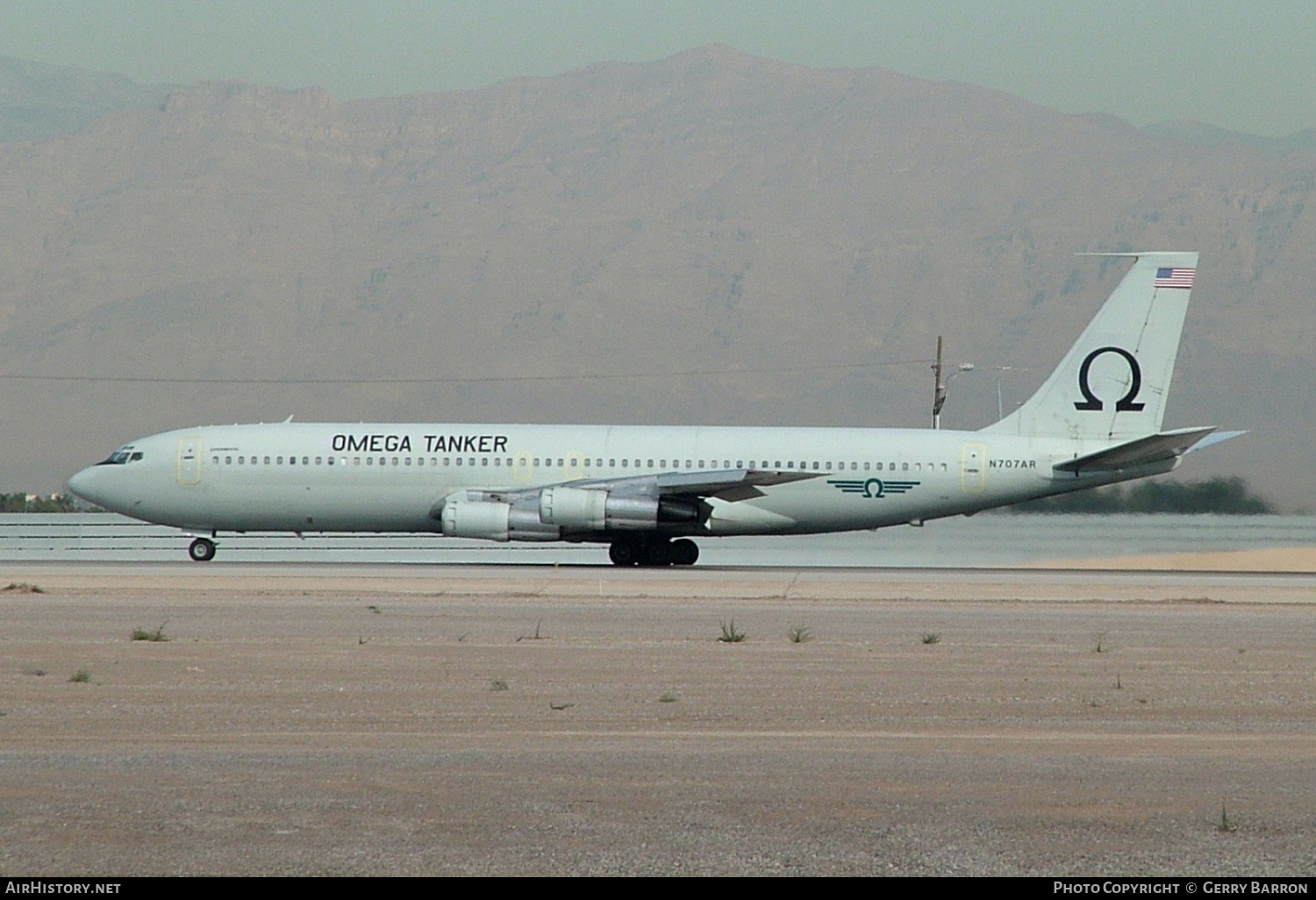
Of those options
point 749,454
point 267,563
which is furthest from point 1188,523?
point 267,563

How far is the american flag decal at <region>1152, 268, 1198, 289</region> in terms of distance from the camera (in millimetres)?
42812

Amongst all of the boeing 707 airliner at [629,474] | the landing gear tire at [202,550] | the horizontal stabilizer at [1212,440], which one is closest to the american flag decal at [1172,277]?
the boeing 707 airliner at [629,474]

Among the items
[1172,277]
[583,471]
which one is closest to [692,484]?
[583,471]

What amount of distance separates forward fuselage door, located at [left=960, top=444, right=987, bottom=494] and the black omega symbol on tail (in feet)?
9.82

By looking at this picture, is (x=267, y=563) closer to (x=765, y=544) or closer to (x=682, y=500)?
(x=682, y=500)

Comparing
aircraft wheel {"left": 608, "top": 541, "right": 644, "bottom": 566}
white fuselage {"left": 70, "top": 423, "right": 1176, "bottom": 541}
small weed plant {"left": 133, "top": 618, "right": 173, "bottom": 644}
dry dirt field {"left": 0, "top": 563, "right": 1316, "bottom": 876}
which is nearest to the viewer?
dry dirt field {"left": 0, "top": 563, "right": 1316, "bottom": 876}

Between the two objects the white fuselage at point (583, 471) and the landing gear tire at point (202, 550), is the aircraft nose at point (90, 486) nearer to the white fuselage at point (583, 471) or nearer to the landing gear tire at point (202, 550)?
the white fuselage at point (583, 471)

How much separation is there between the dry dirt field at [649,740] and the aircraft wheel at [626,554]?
1273cm

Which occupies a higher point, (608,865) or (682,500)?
(682,500)

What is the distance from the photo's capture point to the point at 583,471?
41062 millimetres

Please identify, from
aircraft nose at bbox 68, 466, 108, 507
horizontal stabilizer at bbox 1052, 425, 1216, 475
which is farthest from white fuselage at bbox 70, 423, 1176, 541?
aircraft nose at bbox 68, 466, 108, 507

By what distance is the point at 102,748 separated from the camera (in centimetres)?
1405

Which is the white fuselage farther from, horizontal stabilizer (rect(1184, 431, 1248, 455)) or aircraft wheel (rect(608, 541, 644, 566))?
horizontal stabilizer (rect(1184, 431, 1248, 455))

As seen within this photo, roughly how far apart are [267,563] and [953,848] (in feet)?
102
